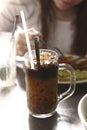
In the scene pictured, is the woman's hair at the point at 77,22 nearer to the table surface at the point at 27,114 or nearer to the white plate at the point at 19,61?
the white plate at the point at 19,61

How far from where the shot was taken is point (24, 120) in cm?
83

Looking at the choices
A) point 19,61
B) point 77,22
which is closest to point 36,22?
point 77,22

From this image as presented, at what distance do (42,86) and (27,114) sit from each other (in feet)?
0.31

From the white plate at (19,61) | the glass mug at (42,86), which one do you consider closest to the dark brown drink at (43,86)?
the glass mug at (42,86)

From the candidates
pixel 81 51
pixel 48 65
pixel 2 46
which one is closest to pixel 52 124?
pixel 48 65

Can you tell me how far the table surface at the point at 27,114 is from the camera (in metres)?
0.81

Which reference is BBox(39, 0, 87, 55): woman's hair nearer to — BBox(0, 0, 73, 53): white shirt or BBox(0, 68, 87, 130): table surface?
BBox(0, 0, 73, 53): white shirt

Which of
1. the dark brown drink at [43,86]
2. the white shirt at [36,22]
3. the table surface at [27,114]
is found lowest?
the table surface at [27,114]

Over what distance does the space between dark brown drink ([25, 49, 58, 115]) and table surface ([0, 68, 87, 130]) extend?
30 millimetres

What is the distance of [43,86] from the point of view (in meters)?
0.83

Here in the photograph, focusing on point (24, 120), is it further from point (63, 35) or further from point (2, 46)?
point (63, 35)

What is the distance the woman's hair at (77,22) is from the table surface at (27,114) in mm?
857

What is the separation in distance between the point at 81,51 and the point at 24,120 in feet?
3.35

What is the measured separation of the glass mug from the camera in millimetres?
823
